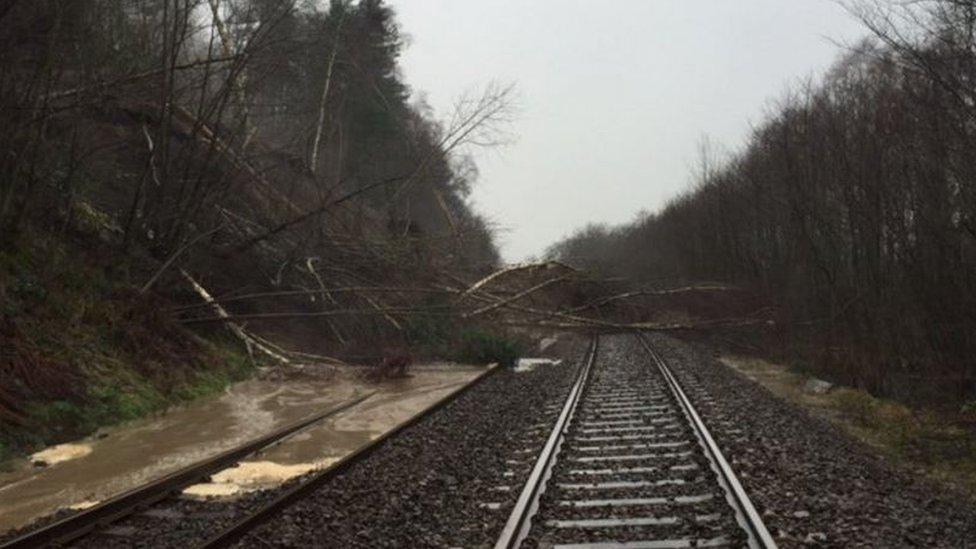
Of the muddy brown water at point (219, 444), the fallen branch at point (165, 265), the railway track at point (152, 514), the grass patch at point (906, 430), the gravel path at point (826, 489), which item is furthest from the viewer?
the fallen branch at point (165, 265)

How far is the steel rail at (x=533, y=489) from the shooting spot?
6.47 m

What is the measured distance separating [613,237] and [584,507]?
9793 centimetres

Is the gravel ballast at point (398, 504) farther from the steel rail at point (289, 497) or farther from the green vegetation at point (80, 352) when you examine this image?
the green vegetation at point (80, 352)

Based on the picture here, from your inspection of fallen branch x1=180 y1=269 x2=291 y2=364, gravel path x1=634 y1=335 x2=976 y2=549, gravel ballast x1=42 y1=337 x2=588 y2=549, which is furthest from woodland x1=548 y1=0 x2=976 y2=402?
fallen branch x1=180 y1=269 x2=291 y2=364

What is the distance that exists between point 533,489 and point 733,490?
1.84 metres

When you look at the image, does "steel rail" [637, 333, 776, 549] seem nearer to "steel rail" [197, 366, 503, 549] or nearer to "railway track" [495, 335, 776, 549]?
"railway track" [495, 335, 776, 549]

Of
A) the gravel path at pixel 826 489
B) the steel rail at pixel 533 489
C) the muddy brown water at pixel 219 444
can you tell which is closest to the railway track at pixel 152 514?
the muddy brown water at pixel 219 444

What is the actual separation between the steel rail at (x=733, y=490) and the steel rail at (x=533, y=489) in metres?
1.72

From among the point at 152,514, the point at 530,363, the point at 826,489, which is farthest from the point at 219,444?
the point at 530,363

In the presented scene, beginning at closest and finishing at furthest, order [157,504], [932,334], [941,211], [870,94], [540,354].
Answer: [157,504] → [941,211] → [932,334] → [870,94] → [540,354]

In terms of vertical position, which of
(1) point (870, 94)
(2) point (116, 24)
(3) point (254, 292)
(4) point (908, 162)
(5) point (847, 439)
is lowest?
(5) point (847, 439)

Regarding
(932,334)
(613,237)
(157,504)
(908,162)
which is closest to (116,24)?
→ (157,504)

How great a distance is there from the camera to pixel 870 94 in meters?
22.6

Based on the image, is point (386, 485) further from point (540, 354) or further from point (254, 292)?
point (540, 354)
